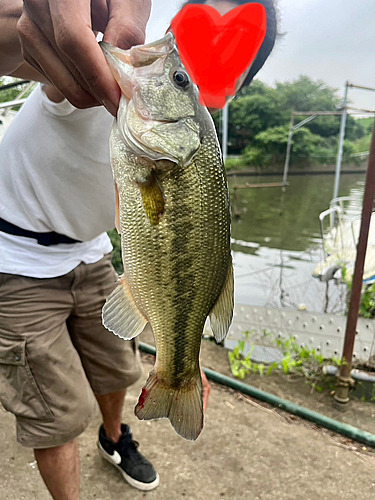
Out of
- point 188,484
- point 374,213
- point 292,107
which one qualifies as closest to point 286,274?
point 292,107

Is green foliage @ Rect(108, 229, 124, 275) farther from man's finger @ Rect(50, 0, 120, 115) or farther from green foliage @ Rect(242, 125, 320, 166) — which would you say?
green foliage @ Rect(242, 125, 320, 166)

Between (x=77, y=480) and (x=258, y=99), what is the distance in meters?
6.97

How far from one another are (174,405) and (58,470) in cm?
86

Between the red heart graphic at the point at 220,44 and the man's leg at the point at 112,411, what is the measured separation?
1.59 metres

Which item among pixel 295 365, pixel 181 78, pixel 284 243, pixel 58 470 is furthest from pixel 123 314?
pixel 284 243

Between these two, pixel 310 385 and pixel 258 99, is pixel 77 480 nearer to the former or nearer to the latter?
pixel 310 385

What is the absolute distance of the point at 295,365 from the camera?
306cm

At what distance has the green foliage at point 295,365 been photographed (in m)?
2.99

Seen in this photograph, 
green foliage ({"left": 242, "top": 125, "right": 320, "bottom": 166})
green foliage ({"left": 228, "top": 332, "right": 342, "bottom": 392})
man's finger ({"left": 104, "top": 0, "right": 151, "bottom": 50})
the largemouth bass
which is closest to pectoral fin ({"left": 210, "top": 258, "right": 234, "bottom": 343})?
the largemouth bass

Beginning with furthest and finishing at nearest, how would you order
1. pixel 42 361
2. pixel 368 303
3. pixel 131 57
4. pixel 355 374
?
pixel 368 303 → pixel 355 374 → pixel 42 361 → pixel 131 57

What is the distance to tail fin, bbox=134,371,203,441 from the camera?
3.60ft

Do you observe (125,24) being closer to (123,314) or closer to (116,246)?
(123,314)

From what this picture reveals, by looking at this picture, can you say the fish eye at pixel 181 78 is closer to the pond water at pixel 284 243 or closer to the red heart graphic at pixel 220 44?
the red heart graphic at pixel 220 44

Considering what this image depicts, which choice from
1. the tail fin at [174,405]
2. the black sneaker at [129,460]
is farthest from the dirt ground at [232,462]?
the tail fin at [174,405]
